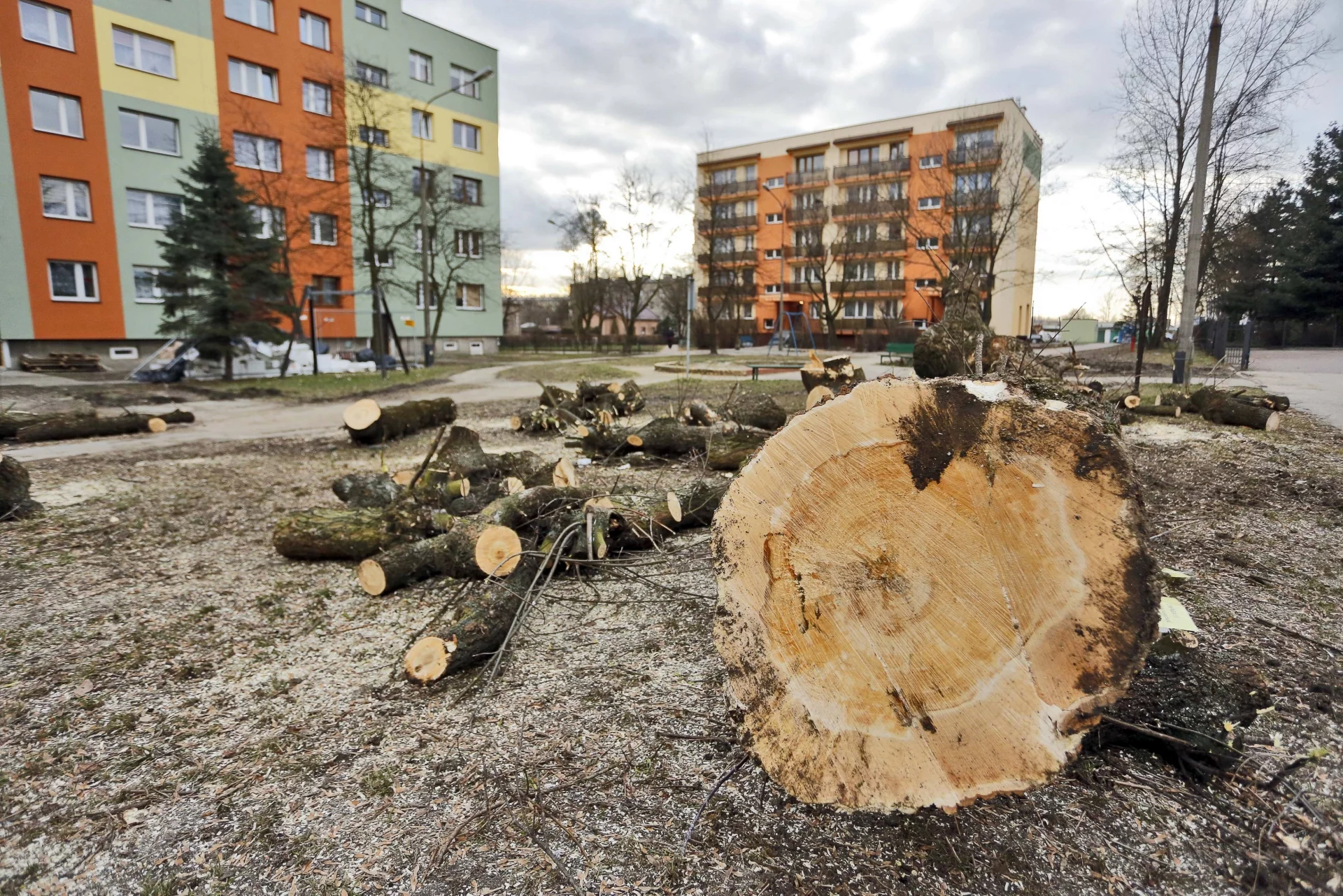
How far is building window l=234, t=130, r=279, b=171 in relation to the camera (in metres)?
22.8

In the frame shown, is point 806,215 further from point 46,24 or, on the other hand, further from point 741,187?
point 46,24

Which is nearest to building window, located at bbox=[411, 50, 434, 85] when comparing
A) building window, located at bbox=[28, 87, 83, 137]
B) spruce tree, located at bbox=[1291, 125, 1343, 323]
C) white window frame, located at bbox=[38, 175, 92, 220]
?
building window, located at bbox=[28, 87, 83, 137]

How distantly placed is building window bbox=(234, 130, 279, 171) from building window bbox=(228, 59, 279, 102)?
4.75ft

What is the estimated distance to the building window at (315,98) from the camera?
24.5 metres

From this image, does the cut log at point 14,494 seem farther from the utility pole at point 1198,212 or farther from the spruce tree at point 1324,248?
the spruce tree at point 1324,248

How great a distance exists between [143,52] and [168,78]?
864 millimetres

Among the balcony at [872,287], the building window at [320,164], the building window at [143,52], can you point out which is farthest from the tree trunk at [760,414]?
the balcony at [872,287]

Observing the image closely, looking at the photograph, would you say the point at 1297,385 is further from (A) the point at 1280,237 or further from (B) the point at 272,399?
(A) the point at 1280,237

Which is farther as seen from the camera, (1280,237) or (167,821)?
(1280,237)

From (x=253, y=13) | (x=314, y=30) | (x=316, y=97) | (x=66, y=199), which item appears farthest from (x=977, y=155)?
(x=66, y=199)

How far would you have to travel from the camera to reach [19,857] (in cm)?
186

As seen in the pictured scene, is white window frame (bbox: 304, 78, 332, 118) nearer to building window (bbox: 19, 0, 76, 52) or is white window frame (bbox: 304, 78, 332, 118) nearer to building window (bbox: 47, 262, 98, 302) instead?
building window (bbox: 19, 0, 76, 52)

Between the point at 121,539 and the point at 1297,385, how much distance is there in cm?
1727

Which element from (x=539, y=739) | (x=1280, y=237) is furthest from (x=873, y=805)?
(x=1280, y=237)
